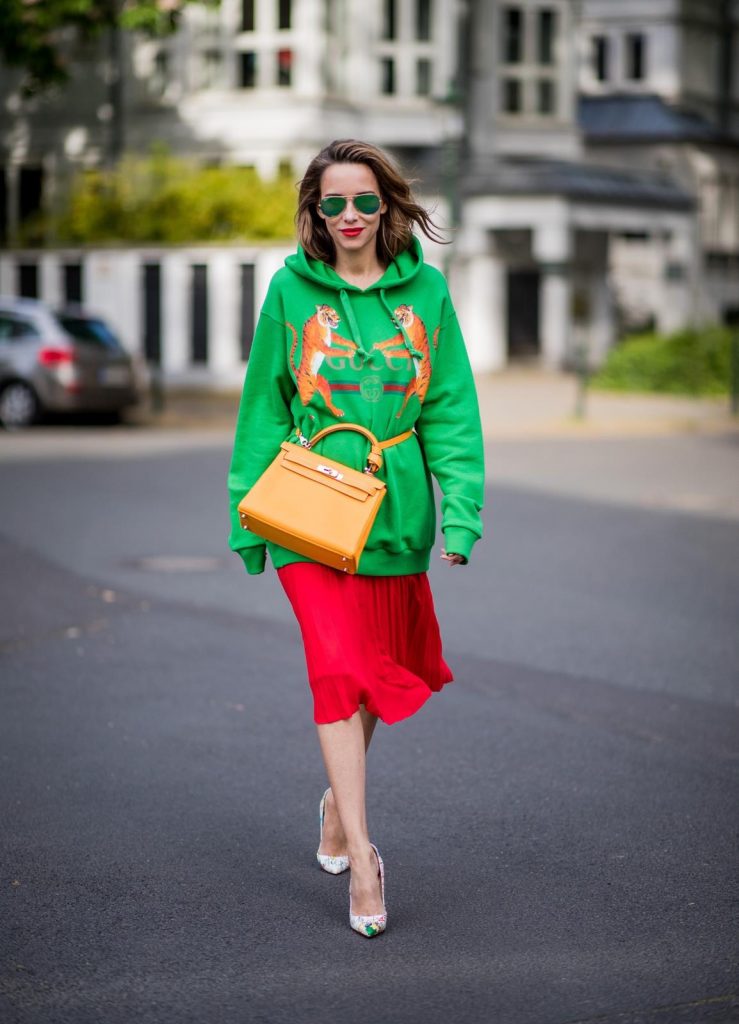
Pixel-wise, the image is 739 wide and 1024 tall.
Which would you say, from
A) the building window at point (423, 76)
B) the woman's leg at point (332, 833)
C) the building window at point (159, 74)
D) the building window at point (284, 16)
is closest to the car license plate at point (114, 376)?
the building window at point (284, 16)

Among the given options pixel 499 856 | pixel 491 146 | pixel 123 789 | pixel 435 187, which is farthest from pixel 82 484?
pixel 491 146

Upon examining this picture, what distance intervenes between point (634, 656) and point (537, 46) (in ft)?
110

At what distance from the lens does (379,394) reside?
446cm

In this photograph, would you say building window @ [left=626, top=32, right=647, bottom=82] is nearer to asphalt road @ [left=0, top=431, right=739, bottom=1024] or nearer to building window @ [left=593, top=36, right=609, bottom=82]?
building window @ [left=593, top=36, right=609, bottom=82]

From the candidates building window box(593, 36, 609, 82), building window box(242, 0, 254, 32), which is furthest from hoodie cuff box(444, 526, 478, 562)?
building window box(593, 36, 609, 82)

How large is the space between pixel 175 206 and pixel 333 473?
2857cm

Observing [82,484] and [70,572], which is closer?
[70,572]

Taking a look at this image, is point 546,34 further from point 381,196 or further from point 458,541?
point 458,541

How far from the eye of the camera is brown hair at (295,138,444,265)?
4.53 meters

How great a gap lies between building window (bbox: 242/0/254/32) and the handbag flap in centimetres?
3249

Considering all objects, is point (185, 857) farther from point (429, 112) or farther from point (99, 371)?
point (429, 112)

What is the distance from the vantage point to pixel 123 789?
5824 millimetres

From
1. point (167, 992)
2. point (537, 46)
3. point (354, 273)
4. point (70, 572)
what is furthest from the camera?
point (537, 46)

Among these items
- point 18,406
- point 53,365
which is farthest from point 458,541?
point 18,406
